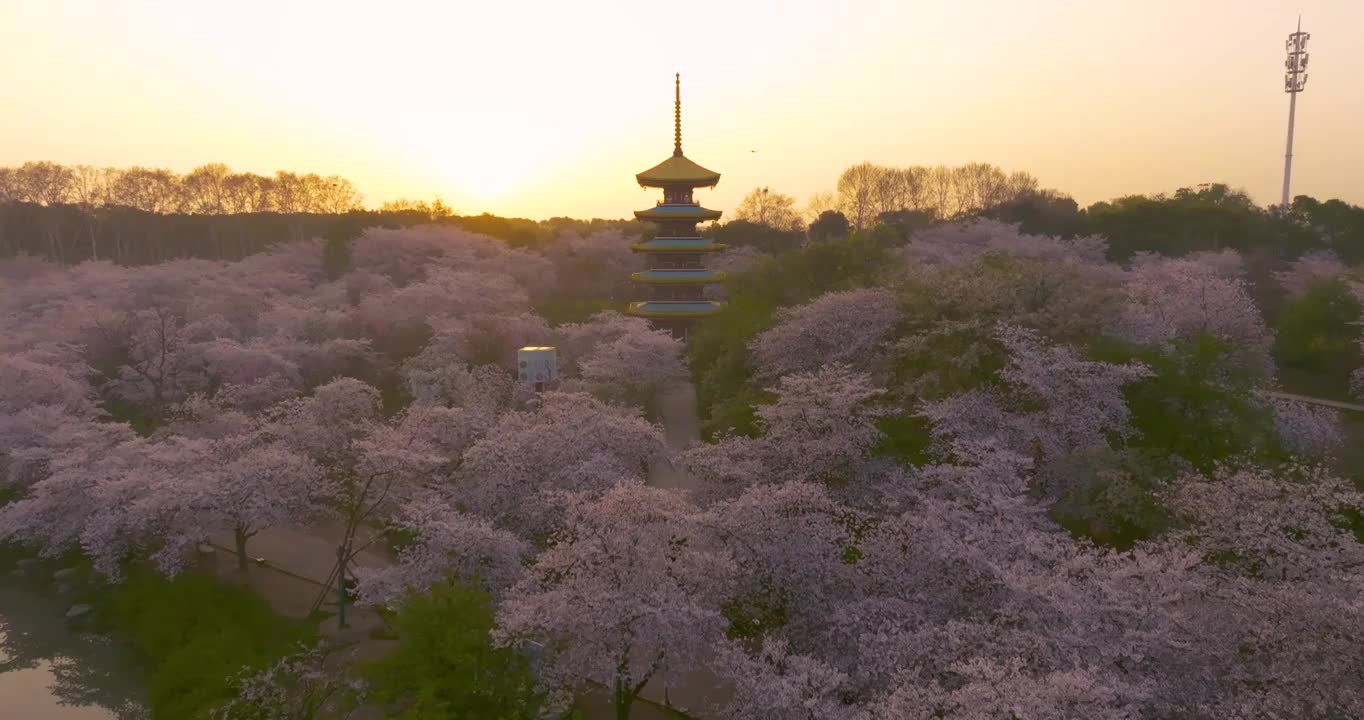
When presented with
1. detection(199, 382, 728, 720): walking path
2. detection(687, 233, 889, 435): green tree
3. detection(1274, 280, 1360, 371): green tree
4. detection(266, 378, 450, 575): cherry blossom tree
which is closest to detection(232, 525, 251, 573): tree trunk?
detection(199, 382, 728, 720): walking path

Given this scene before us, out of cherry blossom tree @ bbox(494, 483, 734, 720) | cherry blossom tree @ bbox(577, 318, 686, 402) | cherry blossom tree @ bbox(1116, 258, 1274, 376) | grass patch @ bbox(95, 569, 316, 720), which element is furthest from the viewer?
cherry blossom tree @ bbox(577, 318, 686, 402)

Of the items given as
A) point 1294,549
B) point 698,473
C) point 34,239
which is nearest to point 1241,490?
point 1294,549

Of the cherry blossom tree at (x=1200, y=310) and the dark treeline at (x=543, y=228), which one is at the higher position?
the dark treeline at (x=543, y=228)

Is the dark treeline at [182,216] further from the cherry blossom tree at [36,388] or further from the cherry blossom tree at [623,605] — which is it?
the cherry blossom tree at [623,605]

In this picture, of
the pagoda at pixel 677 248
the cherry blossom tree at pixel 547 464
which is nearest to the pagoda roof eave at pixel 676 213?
the pagoda at pixel 677 248

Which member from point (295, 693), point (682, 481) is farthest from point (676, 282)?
point (295, 693)

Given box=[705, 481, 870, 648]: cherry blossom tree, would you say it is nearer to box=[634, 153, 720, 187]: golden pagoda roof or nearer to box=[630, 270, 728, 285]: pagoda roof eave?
box=[630, 270, 728, 285]: pagoda roof eave
